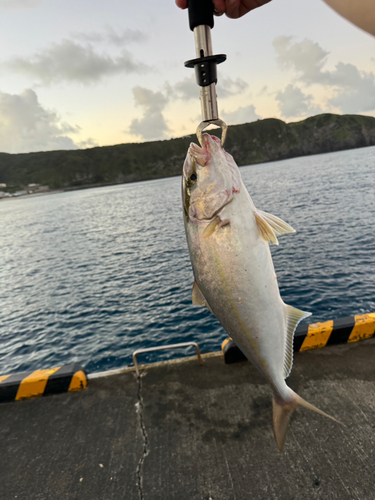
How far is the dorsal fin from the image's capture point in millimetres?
2484

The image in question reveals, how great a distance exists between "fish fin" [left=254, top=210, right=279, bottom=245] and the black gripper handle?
4.72 ft

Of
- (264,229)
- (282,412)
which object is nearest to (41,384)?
(282,412)

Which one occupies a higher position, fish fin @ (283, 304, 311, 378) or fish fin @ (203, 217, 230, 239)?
fish fin @ (203, 217, 230, 239)

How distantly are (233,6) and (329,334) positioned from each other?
240 inches

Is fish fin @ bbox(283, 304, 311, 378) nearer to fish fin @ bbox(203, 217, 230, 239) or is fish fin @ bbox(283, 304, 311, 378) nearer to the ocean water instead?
fish fin @ bbox(203, 217, 230, 239)

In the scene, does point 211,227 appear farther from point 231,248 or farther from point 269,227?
point 269,227

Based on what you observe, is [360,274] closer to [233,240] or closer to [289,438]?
[289,438]

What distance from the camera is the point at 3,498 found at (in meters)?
4.26

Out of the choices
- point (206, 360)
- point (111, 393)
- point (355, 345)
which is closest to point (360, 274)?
point (355, 345)

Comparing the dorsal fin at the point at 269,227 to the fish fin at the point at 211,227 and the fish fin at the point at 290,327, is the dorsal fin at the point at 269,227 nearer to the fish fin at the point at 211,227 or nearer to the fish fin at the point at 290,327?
the fish fin at the point at 211,227

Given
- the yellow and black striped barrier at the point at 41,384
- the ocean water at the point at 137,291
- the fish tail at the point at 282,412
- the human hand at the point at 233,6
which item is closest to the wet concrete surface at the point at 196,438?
the yellow and black striped barrier at the point at 41,384

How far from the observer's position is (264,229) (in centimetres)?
254

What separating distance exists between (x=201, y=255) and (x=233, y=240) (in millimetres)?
292

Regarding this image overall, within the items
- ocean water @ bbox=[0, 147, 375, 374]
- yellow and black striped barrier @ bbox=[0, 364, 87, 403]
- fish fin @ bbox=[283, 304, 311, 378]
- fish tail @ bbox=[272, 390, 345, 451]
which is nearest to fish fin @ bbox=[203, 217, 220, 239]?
fish fin @ bbox=[283, 304, 311, 378]
